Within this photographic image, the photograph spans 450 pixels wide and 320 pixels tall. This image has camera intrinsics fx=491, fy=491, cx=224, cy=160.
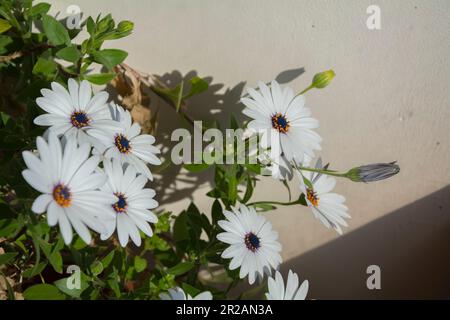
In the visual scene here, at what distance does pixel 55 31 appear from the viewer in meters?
0.68

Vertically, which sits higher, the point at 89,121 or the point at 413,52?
the point at 413,52

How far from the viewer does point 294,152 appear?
26.3 inches

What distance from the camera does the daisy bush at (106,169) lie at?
55 cm

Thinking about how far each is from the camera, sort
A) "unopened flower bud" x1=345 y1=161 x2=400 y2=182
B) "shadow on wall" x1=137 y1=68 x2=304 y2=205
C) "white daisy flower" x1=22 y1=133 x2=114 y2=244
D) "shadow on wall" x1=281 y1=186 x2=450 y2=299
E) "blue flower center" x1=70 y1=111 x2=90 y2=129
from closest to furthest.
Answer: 1. "white daisy flower" x1=22 y1=133 x2=114 y2=244
2. "blue flower center" x1=70 y1=111 x2=90 y2=129
3. "unopened flower bud" x1=345 y1=161 x2=400 y2=182
4. "shadow on wall" x1=137 y1=68 x2=304 y2=205
5. "shadow on wall" x1=281 y1=186 x2=450 y2=299

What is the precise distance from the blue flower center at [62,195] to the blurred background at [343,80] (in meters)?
0.33

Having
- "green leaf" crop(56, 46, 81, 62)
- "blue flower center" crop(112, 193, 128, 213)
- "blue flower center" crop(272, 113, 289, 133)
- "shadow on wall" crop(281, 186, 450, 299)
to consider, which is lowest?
"blue flower center" crop(112, 193, 128, 213)

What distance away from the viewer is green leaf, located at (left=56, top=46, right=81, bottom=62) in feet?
2.18

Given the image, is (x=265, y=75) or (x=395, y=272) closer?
(x=265, y=75)

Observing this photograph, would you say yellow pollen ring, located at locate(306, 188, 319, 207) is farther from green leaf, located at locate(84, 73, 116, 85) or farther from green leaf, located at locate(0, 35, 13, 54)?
green leaf, located at locate(0, 35, 13, 54)

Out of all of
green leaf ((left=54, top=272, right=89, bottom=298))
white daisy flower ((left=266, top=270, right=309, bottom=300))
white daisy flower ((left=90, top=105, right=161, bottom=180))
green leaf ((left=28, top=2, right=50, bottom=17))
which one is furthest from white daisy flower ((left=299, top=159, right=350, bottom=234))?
green leaf ((left=28, top=2, right=50, bottom=17))

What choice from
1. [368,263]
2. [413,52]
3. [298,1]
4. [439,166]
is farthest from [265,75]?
[368,263]

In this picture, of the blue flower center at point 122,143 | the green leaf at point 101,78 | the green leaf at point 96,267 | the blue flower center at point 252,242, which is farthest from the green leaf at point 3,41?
the blue flower center at point 252,242
